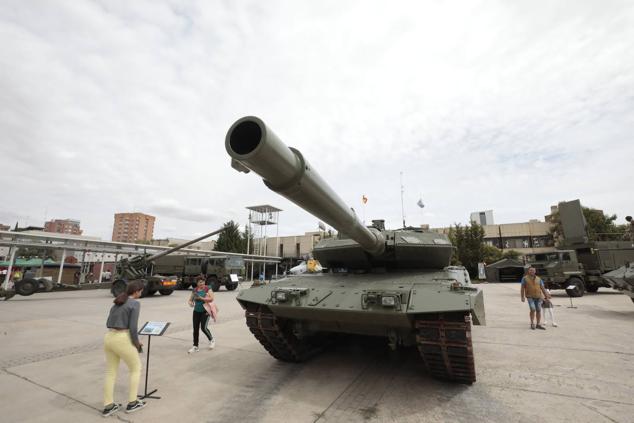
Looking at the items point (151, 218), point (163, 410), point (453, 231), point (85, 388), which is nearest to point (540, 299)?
point (163, 410)

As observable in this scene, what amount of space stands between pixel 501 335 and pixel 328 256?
4456 millimetres

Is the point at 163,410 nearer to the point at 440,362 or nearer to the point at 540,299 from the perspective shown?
the point at 440,362

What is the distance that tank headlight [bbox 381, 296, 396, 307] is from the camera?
3.68 meters

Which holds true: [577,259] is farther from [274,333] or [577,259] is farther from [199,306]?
[199,306]

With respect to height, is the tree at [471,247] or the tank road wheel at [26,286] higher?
the tree at [471,247]

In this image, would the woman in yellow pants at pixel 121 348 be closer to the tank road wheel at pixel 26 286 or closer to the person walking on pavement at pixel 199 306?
the person walking on pavement at pixel 199 306

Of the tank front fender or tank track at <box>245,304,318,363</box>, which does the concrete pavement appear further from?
the tank front fender

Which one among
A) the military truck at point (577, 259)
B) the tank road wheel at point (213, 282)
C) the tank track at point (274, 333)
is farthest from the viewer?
the tank road wheel at point (213, 282)

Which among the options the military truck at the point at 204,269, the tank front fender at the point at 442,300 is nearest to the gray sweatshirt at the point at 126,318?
the tank front fender at the point at 442,300

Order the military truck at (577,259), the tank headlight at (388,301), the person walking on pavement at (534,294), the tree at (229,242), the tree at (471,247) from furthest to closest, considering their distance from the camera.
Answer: the tree at (229,242), the tree at (471,247), the military truck at (577,259), the person walking on pavement at (534,294), the tank headlight at (388,301)

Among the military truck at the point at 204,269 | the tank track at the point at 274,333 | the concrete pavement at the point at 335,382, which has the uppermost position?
the military truck at the point at 204,269

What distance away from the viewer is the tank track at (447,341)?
357 cm

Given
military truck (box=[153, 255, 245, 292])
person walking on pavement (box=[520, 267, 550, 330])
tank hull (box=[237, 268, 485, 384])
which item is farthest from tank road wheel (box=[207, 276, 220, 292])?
person walking on pavement (box=[520, 267, 550, 330])

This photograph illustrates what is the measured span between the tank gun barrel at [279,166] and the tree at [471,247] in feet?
96.8
